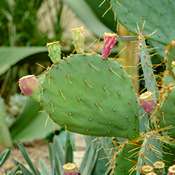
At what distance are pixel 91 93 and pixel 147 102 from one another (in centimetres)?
15

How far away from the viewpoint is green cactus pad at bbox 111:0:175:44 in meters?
1.97

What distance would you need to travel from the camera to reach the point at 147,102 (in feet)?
5.19

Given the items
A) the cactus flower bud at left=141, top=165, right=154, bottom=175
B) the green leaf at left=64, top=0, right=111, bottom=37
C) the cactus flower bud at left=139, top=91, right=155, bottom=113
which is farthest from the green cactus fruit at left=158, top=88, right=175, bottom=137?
the green leaf at left=64, top=0, right=111, bottom=37

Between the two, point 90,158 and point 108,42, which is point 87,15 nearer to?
point 90,158

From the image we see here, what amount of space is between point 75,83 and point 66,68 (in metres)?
0.04

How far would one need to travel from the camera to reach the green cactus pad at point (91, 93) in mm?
1663

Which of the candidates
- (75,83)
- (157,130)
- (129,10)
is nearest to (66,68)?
(75,83)

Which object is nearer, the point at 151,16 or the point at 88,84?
the point at 88,84

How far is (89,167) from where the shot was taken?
2.07 metres

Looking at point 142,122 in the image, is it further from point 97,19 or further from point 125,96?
point 97,19

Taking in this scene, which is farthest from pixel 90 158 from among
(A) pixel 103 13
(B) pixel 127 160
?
(A) pixel 103 13

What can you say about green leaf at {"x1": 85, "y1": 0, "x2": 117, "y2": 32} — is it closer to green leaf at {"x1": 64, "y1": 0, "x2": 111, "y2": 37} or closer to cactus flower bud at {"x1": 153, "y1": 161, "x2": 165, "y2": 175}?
green leaf at {"x1": 64, "y1": 0, "x2": 111, "y2": 37}

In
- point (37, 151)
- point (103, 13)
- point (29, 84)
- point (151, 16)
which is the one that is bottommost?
point (37, 151)

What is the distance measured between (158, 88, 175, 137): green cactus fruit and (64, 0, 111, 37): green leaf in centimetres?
216
